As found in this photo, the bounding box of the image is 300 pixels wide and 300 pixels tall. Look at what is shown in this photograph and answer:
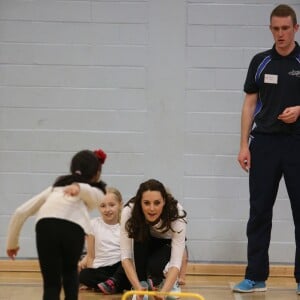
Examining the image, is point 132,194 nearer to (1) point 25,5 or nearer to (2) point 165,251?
(2) point 165,251

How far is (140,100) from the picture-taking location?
237 inches

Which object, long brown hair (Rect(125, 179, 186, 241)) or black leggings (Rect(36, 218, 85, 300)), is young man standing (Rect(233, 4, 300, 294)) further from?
black leggings (Rect(36, 218, 85, 300))

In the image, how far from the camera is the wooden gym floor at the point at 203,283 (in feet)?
17.0

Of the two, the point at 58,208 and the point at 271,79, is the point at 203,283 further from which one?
the point at 58,208

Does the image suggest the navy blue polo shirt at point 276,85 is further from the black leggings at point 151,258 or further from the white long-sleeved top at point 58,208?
the white long-sleeved top at point 58,208

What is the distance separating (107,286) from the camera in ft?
17.5

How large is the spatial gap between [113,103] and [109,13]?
68 centimetres

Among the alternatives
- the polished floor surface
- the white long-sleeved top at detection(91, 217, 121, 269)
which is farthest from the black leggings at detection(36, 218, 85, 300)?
the white long-sleeved top at detection(91, 217, 121, 269)

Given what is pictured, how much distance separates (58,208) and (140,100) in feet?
7.42

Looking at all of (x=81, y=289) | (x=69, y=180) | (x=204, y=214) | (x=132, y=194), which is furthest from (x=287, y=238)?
(x=69, y=180)

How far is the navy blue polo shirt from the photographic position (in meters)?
5.01

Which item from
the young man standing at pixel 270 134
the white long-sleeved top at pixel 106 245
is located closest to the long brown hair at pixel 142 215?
the young man standing at pixel 270 134

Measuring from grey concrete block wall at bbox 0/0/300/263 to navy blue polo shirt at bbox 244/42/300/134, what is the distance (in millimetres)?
906

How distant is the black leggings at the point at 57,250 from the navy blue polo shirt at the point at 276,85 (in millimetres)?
1695
